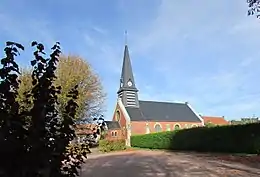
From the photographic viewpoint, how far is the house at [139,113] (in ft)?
180

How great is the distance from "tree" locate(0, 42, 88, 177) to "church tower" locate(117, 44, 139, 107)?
53789mm

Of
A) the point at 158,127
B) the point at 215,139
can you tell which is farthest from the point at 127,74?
the point at 215,139

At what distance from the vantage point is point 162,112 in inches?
2410

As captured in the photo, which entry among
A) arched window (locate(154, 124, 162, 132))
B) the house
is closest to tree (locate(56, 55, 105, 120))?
the house

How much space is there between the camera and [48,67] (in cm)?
287

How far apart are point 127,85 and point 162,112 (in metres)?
9.49

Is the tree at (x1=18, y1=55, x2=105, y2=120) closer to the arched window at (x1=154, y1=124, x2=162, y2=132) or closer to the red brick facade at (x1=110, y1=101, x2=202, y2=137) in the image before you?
the red brick facade at (x1=110, y1=101, x2=202, y2=137)

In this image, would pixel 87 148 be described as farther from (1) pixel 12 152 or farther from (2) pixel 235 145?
(2) pixel 235 145

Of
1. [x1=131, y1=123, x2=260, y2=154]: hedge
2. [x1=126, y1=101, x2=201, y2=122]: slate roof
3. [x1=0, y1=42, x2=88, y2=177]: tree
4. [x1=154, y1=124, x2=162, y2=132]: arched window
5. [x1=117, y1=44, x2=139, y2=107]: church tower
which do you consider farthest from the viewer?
[x1=154, y1=124, x2=162, y2=132]: arched window

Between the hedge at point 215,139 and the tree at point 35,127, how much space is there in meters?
18.7

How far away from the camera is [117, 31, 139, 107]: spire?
5703 centimetres

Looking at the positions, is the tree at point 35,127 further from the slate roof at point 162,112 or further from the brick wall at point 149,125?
the slate roof at point 162,112

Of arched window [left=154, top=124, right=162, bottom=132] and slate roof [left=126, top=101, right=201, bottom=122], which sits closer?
slate roof [left=126, top=101, right=201, bottom=122]

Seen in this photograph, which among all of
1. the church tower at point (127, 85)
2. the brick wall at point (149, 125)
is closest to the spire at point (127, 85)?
the church tower at point (127, 85)
